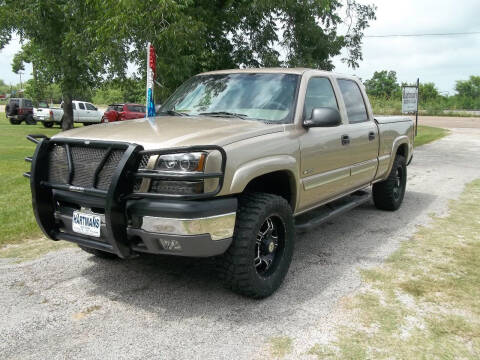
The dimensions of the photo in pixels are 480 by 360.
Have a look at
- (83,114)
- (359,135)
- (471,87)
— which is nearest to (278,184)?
(359,135)

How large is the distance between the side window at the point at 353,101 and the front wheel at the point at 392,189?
51.3 inches

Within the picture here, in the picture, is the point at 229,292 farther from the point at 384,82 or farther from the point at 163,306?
the point at 384,82

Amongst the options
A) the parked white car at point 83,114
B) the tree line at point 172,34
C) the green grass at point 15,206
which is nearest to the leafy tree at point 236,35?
the tree line at point 172,34

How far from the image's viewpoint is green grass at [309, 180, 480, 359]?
286 cm

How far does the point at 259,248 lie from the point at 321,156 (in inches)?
48.2

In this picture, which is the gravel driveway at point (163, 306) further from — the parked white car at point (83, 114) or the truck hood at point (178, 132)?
the parked white car at point (83, 114)

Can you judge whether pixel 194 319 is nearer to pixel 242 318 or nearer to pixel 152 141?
pixel 242 318

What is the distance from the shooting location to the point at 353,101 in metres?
5.45

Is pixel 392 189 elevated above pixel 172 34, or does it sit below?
below

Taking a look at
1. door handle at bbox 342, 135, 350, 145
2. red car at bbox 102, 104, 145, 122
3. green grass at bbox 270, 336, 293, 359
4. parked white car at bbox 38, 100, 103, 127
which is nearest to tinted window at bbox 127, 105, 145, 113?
red car at bbox 102, 104, 145, 122

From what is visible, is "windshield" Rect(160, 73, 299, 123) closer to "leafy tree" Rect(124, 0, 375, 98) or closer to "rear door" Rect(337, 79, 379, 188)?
"rear door" Rect(337, 79, 379, 188)

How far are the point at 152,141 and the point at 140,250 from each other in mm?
775

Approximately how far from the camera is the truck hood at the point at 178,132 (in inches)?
126

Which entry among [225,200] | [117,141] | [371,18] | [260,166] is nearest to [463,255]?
[260,166]
